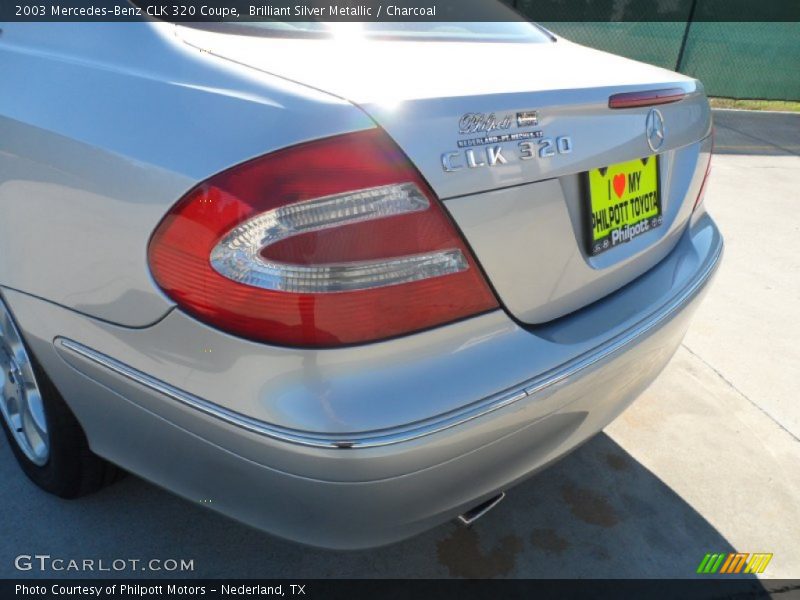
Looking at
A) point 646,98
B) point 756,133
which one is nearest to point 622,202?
point 646,98

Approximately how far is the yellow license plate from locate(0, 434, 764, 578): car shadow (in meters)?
0.94

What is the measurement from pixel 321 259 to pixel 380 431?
32 centimetres

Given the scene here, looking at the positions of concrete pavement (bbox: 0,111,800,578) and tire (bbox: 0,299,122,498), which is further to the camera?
concrete pavement (bbox: 0,111,800,578)

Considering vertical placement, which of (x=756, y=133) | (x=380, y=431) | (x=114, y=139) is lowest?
(x=756, y=133)

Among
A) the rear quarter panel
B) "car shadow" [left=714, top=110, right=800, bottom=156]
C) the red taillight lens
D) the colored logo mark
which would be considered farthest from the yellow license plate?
"car shadow" [left=714, top=110, right=800, bottom=156]

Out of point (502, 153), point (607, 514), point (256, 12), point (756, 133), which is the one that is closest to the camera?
point (502, 153)

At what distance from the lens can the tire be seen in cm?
180

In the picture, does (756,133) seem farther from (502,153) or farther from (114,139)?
(114,139)

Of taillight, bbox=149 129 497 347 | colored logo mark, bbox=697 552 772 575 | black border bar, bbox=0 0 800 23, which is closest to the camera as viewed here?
taillight, bbox=149 129 497 347

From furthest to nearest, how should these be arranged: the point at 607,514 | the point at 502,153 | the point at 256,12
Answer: the point at 607,514 → the point at 256,12 → the point at 502,153

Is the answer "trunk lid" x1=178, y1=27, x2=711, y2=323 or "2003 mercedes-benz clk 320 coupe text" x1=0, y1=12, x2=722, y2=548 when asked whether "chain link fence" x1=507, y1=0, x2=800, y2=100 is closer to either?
"trunk lid" x1=178, y1=27, x2=711, y2=323

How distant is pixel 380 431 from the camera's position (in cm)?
121

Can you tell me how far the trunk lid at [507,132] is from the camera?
49.9 inches
